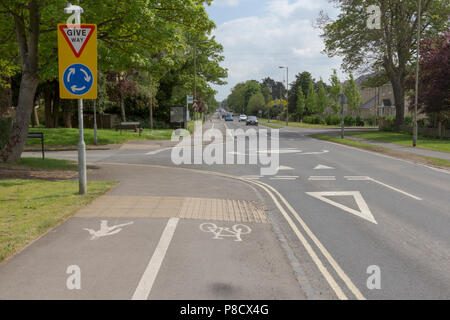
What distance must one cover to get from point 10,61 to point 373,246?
19.4 m

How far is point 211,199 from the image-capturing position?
9930 millimetres

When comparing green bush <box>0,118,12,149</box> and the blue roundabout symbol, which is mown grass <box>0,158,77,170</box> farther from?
the blue roundabout symbol

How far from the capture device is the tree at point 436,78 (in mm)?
31531

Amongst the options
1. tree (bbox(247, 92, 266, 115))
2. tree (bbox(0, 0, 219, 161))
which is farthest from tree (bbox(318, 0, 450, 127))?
tree (bbox(247, 92, 266, 115))

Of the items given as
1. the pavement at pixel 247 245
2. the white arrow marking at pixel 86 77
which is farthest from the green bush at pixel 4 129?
the white arrow marking at pixel 86 77

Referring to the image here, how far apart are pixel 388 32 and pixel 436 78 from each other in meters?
8.70

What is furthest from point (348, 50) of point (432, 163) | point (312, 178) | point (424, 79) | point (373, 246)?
point (373, 246)

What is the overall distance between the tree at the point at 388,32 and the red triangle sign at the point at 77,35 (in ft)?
115

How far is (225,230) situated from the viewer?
23.6 feet

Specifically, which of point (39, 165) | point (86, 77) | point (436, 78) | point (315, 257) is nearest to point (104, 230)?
point (315, 257)

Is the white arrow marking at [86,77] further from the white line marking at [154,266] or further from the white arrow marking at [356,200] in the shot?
the white arrow marking at [356,200]

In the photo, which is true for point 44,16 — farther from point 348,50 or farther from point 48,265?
point 348,50

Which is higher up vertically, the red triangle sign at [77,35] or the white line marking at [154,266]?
the red triangle sign at [77,35]

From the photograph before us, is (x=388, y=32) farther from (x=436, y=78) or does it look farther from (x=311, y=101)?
(x=311, y=101)
